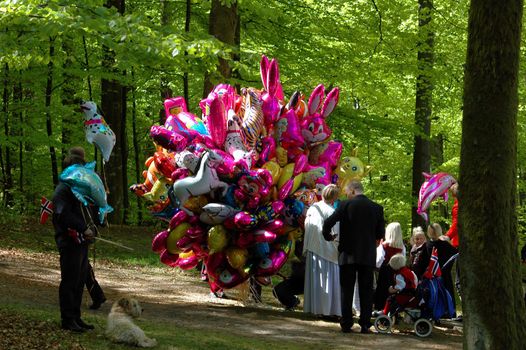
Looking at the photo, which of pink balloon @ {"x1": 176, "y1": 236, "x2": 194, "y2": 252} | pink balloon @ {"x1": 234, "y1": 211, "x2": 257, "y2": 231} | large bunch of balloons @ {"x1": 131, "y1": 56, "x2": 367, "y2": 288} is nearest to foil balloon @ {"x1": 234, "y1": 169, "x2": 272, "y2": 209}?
large bunch of balloons @ {"x1": 131, "y1": 56, "x2": 367, "y2": 288}

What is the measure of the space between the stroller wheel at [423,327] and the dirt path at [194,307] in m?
0.10

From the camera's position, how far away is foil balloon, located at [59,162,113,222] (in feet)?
24.1

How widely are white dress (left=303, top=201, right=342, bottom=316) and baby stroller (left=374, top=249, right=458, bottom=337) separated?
77cm

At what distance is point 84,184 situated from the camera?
24.2 feet

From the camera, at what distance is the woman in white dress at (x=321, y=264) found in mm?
9789

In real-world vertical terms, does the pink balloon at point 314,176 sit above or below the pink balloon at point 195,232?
above

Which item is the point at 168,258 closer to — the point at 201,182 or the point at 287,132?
the point at 201,182

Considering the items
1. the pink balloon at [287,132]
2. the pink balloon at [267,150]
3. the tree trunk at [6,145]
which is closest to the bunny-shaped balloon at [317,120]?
the pink balloon at [287,132]

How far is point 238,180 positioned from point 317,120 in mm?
1913

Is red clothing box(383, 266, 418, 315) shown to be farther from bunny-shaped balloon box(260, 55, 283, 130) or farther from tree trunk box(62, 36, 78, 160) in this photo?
tree trunk box(62, 36, 78, 160)

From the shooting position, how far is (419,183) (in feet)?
67.4

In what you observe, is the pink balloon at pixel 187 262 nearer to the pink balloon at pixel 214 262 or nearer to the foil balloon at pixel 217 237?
the pink balloon at pixel 214 262

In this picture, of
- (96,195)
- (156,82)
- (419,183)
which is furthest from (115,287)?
(156,82)

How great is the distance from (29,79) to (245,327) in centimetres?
1093
